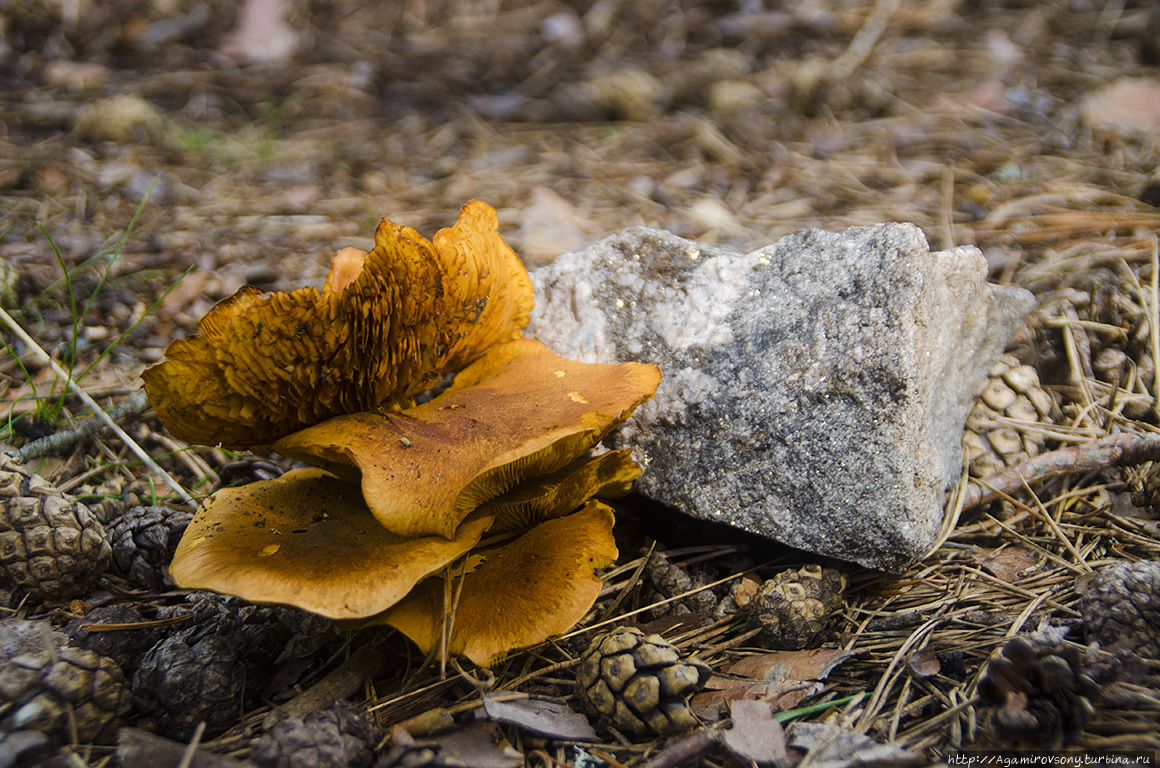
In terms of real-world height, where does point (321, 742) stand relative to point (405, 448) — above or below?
below

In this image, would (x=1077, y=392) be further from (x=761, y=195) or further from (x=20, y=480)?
(x=20, y=480)

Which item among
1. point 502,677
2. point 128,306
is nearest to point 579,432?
point 502,677

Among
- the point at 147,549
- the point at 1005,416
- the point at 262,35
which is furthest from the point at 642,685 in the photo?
the point at 262,35

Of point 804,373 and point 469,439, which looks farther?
point 804,373

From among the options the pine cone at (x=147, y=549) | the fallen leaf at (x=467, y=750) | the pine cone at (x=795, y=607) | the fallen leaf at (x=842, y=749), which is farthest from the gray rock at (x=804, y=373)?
the pine cone at (x=147, y=549)

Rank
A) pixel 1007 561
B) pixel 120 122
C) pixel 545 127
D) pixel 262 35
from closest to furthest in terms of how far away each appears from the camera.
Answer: pixel 1007 561 → pixel 120 122 → pixel 545 127 → pixel 262 35

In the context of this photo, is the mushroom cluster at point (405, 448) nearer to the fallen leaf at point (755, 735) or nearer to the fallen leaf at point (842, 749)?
the fallen leaf at point (755, 735)

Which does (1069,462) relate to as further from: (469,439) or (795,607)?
(469,439)
